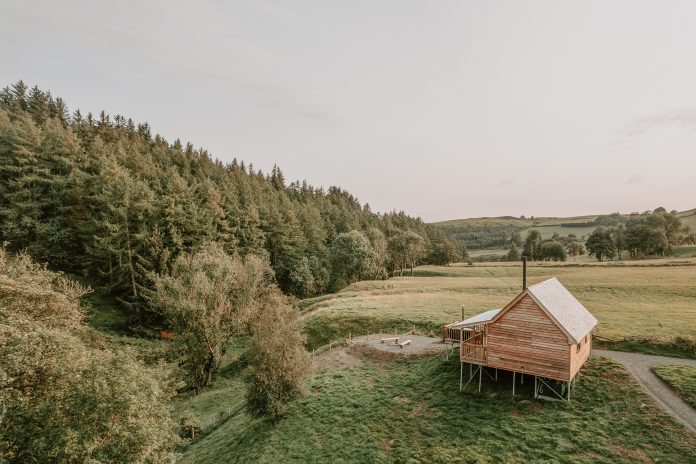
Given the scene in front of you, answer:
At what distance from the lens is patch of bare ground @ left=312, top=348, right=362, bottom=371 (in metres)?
34.8

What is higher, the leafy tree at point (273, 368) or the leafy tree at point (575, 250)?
the leafy tree at point (575, 250)

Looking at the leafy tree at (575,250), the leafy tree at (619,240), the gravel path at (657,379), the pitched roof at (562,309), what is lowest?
the gravel path at (657,379)

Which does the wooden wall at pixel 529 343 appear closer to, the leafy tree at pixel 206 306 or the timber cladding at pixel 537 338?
the timber cladding at pixel 537 338

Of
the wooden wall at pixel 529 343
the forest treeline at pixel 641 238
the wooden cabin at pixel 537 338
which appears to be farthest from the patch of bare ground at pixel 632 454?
the forest treeline at pixel 641 238

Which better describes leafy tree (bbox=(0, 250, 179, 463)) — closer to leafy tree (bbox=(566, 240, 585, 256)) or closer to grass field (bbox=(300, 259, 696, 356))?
grass field (bbox=(300, 259, 696, 356))

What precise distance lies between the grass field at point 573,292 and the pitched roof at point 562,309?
7.61 metres

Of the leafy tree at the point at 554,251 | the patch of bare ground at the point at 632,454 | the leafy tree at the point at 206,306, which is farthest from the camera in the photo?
the leafy tree at the point at 554,251

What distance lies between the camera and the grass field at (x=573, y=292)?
119 feet

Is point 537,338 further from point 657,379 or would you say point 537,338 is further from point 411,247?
point 411,247

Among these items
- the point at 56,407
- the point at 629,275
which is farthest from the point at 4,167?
the point at 629,275

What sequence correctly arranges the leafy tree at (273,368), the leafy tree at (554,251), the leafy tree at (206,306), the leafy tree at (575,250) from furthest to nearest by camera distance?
the leafy tree at (575,250) < the leafy tree at (554,251) < the leafy tree at (206,306) < the leafy tree at (273,368)

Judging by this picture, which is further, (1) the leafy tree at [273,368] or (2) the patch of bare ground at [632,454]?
(1) the leafy tree at [273,368]

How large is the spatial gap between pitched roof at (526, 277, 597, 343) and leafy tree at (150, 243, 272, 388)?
89.5 ft

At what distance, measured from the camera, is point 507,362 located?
2569 centimetres
